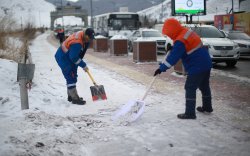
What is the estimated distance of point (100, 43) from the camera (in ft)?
80.1

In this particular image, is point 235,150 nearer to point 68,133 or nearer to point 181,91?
point 68,133

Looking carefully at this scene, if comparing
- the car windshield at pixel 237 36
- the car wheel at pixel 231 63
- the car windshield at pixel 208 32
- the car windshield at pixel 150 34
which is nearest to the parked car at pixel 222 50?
the car wheel at pixel 231 63

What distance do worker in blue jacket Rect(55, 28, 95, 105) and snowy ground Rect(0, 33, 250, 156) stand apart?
1.12 ft

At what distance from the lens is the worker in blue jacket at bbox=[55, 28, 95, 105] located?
720 centimetres

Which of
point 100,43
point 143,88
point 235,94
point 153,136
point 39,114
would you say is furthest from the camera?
point 100,43

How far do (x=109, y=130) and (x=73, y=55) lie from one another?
2.10 meters

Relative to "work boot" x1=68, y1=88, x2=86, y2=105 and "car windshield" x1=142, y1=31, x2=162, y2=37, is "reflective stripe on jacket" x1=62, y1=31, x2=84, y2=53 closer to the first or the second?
"work boot" x1=68, y1=88, x2=86, y2=105

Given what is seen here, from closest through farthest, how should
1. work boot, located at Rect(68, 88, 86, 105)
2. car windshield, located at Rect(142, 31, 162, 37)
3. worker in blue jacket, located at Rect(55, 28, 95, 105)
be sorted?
worker in blue jacket, located at Rect(55, 28, 95, 105)
work boot, located at Rect(68, 88, 86, 105)
car windshield, located at Rect(142, 31, 162, 37)

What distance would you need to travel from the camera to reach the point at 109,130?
5715mm

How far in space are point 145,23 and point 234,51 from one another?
52.3 meters

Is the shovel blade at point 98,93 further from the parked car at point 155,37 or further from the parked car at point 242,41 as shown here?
the parked car at point 155,37

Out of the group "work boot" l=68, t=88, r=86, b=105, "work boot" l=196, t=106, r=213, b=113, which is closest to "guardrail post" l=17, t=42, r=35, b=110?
"work boot" l=68, t=88, r=86, b=105

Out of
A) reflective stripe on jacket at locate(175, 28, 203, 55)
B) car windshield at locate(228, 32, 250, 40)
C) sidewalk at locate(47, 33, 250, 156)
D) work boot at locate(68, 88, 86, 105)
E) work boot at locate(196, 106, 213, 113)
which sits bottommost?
sidewalk at locate(47, 33, 250, 156)

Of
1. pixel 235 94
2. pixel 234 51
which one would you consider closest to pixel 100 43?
pixel 234 51
